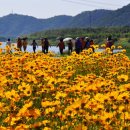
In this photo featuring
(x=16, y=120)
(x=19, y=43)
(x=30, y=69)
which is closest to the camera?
(x=16, y=120)

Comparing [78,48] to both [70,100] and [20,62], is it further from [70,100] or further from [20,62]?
[70,100]

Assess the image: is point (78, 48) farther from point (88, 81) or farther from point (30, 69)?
point (88, 81)

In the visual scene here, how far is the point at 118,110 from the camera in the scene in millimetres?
5387

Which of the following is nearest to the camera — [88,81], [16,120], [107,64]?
[16,120]

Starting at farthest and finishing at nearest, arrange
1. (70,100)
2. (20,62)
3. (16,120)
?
(20,62)
(70,100)
(16,120)

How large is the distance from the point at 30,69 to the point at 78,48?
65.2ft

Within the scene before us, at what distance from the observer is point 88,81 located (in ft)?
22.5

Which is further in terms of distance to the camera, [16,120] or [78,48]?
[78,48]

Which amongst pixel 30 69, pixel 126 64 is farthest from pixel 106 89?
pixel 126 64

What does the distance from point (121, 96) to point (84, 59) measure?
7.86 metres

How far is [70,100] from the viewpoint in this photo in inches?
247

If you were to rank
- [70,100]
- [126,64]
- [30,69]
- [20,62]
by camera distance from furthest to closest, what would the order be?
[126,64]
[20,62]
[30,69]
[70,100]

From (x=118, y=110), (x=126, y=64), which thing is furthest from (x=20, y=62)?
(x=118, y=110)

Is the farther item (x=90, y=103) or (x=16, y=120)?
(x=90, y=103)
